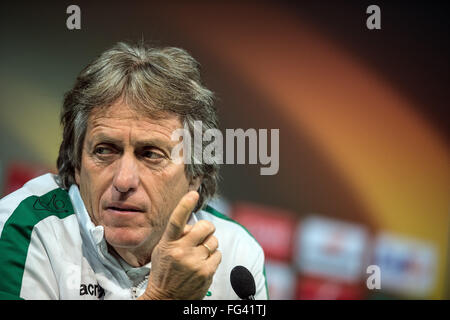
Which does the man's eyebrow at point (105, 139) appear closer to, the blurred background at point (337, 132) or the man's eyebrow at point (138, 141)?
the man's eyebrow at point (138, 141)

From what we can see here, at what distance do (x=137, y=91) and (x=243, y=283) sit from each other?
2.96ft

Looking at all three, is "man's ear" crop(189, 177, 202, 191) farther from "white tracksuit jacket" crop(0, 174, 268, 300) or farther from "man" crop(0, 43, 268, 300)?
"white tracksuit jacket" crop(0, 174, 268, 300)

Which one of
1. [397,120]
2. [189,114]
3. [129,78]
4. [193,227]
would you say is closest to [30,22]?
[129,78]

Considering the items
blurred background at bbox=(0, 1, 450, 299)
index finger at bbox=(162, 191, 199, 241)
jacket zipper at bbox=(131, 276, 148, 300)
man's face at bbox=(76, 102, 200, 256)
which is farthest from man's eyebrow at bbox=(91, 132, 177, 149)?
blurred background at bbox=(0, 1, 450, 299)

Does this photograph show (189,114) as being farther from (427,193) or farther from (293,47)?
(427,193)

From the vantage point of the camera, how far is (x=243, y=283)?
2.16m

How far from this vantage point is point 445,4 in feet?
9.52

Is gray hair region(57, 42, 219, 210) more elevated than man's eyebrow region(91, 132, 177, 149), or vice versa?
gray hair region(57, 42, 219, 210)

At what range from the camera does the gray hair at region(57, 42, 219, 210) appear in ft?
6.83

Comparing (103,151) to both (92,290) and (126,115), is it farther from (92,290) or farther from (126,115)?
(92,290)

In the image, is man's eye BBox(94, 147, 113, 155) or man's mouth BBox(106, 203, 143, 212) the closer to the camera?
man's mouth BBox(106, 203, 143, 212)

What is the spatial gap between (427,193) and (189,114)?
1577 millimetres
